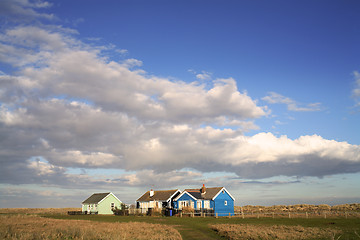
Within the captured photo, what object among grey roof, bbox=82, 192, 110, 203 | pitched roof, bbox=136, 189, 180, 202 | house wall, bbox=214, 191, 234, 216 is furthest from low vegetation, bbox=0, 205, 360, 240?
grey roof, bbox=82, 192, 110, 203

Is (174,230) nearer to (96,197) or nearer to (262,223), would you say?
(262,223)

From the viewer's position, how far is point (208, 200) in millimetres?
62719

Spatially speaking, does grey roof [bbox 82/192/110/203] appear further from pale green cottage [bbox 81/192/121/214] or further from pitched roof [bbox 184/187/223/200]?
pitched roof [bbox 184/187/223/200]

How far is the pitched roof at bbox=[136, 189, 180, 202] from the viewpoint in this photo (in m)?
70.5

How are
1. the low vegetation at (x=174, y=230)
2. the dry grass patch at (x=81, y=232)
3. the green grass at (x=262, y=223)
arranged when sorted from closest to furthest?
the dry grass patch at (x=81, y=232) → the low vegetation at (x=174, y=230) → the green grass at (x=262, y=223)

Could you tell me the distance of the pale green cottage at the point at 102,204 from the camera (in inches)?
3031

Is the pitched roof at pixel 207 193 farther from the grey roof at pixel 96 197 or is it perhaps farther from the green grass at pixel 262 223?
the grey roof at pixel 96 197

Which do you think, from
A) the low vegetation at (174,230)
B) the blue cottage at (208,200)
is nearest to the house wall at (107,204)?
the blue cottage at (208,200)

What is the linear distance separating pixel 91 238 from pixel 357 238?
19894 millimetres

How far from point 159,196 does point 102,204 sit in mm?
15972

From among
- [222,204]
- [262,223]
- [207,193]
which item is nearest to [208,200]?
[207,193]

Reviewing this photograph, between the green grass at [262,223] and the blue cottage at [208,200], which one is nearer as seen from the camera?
the green grass at [262,223]

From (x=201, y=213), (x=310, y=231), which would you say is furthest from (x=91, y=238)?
(x=201, y=213)

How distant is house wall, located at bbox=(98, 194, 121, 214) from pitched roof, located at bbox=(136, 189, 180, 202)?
7.04 m
